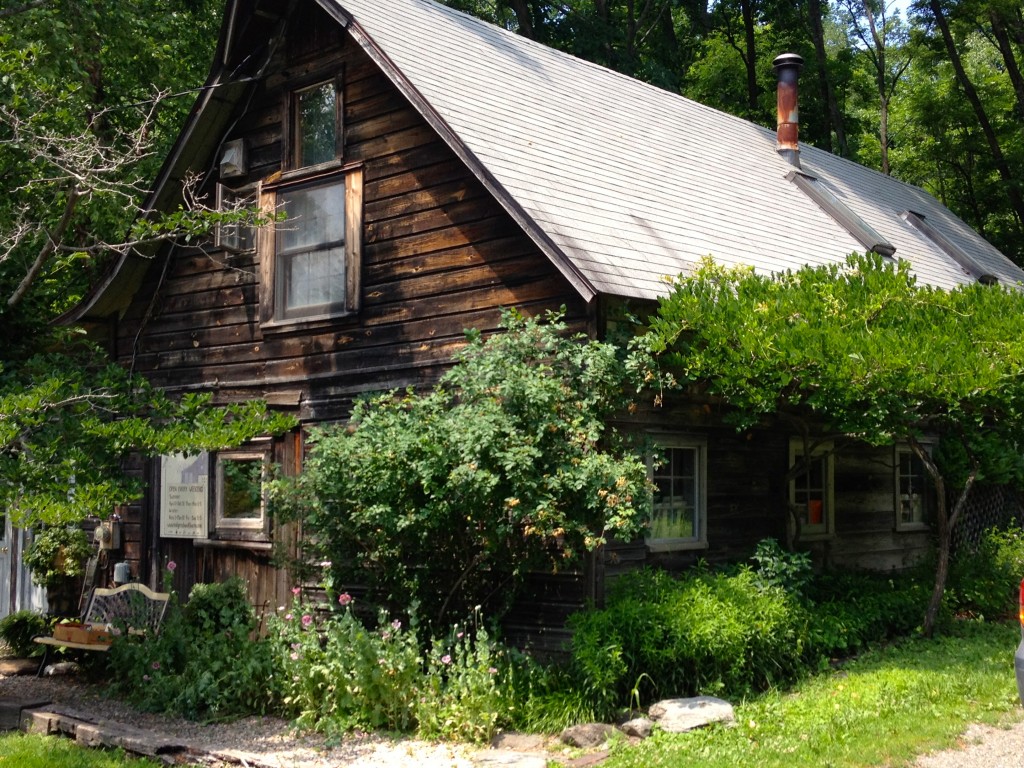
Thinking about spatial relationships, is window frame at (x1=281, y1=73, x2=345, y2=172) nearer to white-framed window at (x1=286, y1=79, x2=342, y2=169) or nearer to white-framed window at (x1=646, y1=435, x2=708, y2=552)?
white-framed window at (x1=286, y1=79, x2=342, y2=169)

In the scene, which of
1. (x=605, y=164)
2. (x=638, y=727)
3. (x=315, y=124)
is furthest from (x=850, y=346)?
(x=315, y=124)

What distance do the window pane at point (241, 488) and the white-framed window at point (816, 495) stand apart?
6.21 metres

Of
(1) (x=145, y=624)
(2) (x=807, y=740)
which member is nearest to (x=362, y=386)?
(1) (x=145, y=624)

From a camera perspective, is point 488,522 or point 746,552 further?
point 746,552

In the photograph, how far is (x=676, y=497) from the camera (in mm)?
11477

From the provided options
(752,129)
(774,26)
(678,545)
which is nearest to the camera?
(678,545)

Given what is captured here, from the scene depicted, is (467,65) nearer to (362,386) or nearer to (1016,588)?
(362,386)

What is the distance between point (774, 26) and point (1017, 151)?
800 cm

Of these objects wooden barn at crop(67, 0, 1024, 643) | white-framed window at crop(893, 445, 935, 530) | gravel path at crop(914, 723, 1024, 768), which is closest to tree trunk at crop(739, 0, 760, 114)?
wooden barn at crop(67, 0, 1024, 643)

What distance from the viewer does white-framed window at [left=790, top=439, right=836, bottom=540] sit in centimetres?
1334

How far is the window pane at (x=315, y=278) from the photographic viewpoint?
491 inches

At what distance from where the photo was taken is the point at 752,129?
20.5m

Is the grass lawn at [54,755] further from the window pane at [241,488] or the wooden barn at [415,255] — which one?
the window pane at [241,488]

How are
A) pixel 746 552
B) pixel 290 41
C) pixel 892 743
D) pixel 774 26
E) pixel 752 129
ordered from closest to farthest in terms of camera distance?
pixel 892 743 < pixel 746 552 < pixel 290 41 < pixel 752 129 < pixel 774 26
